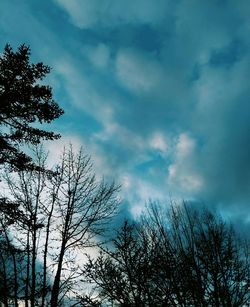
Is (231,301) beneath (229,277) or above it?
beneath

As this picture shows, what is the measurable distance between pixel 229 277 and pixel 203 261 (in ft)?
4.45

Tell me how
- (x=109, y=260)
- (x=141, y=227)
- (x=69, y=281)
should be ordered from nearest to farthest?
(x=109, y=260), (x=69, y=281), (x=141, y=227)

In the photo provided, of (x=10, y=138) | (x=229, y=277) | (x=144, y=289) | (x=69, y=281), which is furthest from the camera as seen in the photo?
(x=69, y=281)

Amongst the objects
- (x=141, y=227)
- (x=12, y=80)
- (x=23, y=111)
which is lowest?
(x=141, y=227)

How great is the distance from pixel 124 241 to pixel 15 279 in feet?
16.4

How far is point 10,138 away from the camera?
10414 mm

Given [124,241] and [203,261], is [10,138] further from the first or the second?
[203,261]

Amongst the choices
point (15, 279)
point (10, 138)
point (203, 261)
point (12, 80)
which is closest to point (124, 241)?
point (203, 261)

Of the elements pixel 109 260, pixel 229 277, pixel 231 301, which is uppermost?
pixel 109 260

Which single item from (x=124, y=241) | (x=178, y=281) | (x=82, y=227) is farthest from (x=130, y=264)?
(x=82, y=227)

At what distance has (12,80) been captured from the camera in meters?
10.5

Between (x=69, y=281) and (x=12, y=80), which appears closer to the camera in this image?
(x=12, y=80)

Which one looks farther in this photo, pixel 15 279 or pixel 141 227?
pixel 141 227

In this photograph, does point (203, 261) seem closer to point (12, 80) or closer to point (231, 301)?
point (231, 301)
